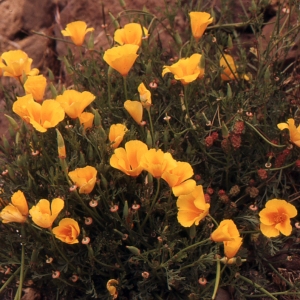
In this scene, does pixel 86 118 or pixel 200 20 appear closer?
pixel 86 118

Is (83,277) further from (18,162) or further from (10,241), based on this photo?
(18,162)

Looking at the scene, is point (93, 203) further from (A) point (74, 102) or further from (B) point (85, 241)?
(A) point (74, 102)

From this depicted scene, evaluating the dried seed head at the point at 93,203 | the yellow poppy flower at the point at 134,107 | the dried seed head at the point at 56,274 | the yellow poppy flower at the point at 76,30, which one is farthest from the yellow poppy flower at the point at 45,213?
the yellow poppy flower at the point at 76,30

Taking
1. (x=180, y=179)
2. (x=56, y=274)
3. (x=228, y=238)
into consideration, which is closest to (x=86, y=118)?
(x=180, y=179)

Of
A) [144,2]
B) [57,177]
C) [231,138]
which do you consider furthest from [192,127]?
[144,2]

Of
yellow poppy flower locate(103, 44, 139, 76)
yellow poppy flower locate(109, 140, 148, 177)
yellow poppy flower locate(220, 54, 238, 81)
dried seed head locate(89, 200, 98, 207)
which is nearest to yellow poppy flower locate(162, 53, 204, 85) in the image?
yellow poppy flower locate(103, 44, 139, 76)

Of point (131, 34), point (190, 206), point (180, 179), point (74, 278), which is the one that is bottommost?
point (74, 278)

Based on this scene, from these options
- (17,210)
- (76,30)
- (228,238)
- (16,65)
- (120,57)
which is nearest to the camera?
(228,238)
